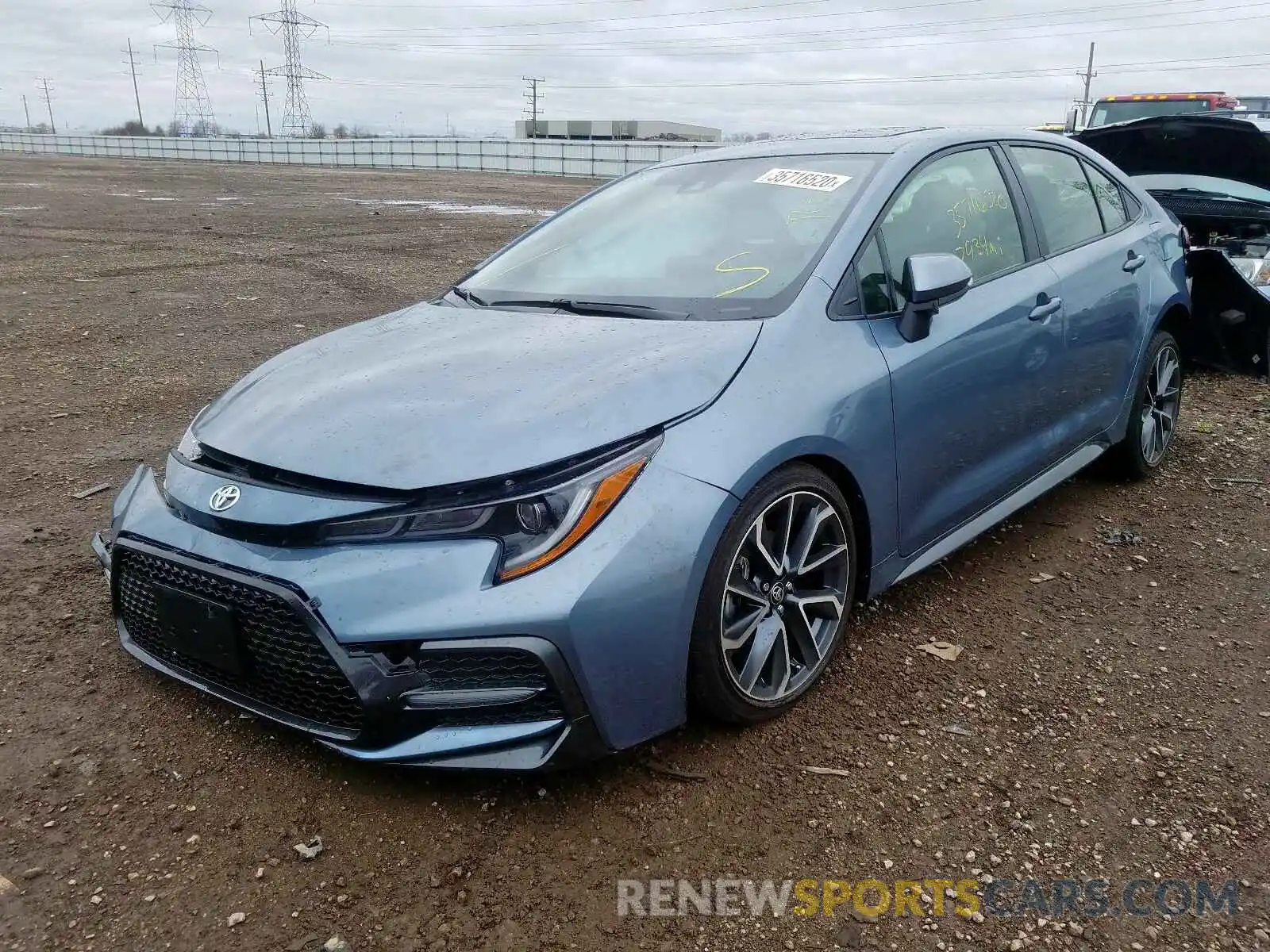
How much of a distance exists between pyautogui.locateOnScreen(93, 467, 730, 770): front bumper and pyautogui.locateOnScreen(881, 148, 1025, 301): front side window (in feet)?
4.51

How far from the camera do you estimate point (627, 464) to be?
7.29 feet

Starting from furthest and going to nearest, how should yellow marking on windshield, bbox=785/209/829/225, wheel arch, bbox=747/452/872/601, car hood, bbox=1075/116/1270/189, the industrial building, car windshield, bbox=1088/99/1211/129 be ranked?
the industrial building < car windshield, bbox=1088/99/1211/129 < car hood, bbox=1075/116/1270/189 < yellow marking on windshield, bbox=785/209/829/225 < wheel arch, bbox=747/452/872/601

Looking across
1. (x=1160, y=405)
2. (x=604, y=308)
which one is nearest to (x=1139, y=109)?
(x=1160, y=405)

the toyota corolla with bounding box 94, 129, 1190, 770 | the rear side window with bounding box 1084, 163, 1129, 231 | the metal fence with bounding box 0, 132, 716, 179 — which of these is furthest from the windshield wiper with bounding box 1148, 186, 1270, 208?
the metal fence with bounding box 0, 132, 716, 179

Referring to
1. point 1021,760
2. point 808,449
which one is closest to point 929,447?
point 808,449

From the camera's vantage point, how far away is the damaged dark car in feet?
18.2

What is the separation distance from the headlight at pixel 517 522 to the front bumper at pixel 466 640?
4cm

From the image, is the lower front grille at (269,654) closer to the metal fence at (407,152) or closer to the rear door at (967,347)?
the rear door at (967,347)

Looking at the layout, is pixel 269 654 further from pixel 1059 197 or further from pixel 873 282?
pixel 1059 197

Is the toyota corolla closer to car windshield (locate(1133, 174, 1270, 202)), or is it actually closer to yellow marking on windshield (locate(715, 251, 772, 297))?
yellow marking on windshield (locate(715, 251, 772, 297))

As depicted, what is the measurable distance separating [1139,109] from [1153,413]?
9.67 meters

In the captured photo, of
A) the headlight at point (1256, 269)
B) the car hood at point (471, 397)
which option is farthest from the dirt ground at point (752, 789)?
the headlight at point (1256, 269)

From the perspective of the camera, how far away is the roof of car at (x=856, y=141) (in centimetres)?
339

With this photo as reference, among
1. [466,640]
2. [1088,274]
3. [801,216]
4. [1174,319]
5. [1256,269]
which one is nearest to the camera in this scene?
[466,640]
